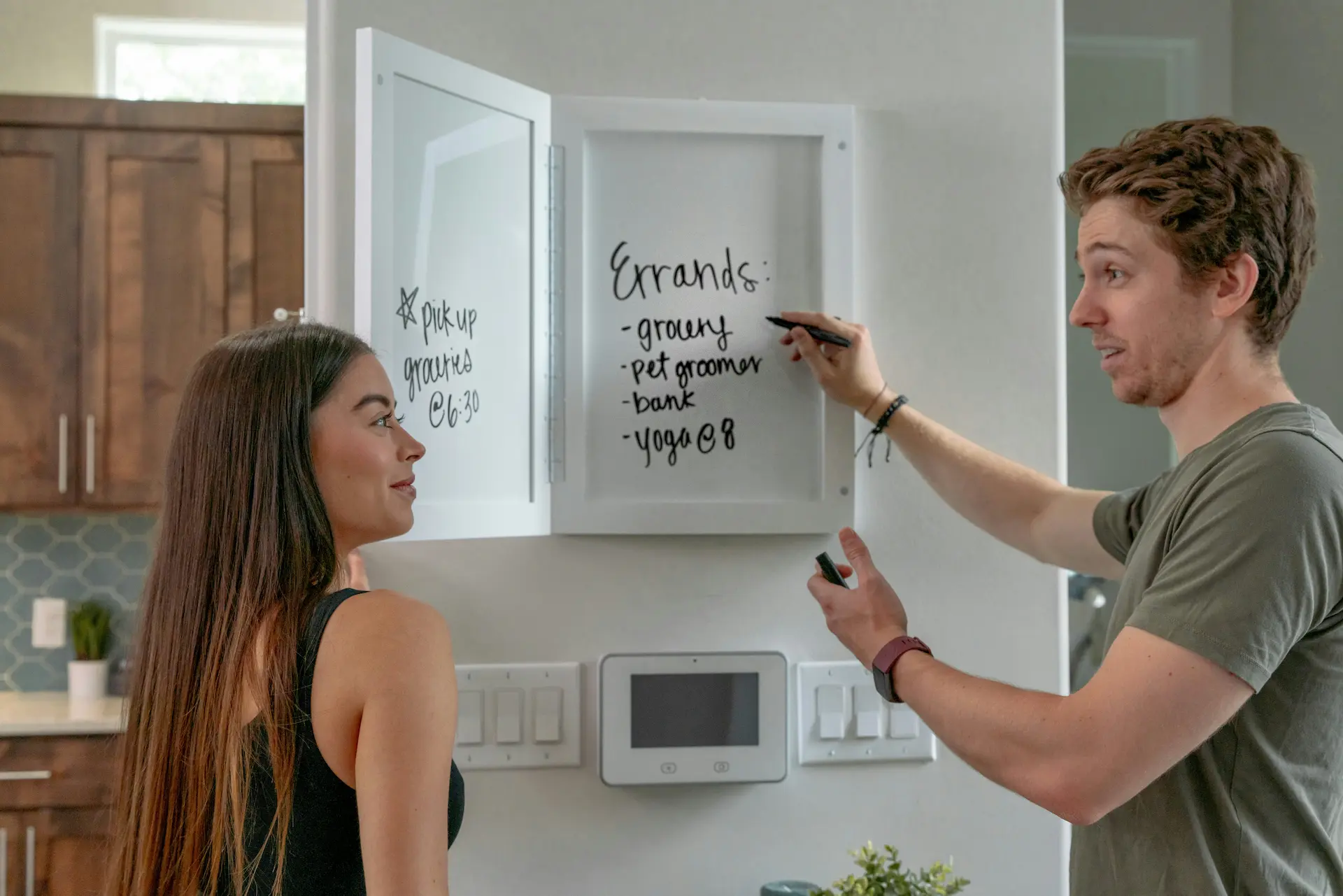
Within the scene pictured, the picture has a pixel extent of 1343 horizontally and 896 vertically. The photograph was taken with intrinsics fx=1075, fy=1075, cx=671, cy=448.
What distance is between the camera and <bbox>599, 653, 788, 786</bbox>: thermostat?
1.37 m

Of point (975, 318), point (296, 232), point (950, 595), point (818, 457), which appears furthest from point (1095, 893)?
point (296, 232)

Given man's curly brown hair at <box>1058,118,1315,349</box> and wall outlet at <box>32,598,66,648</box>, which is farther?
wall outlet at <box>32,598,66,648</box>

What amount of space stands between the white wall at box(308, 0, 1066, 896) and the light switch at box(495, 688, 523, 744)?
2.0 inches

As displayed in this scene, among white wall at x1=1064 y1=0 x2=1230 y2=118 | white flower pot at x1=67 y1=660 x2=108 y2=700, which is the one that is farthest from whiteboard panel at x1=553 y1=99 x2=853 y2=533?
white flower pot at x1=67 y1=660 x2=108 y2=700

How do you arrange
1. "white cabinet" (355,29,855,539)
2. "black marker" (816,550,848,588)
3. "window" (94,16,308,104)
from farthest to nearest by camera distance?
"window" (94,16,308,104)
"white cabinet" (355,29,855,539)
"black marker" (816,550,848,588)

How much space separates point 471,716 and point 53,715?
5.24ft

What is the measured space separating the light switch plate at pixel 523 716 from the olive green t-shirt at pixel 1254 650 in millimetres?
658

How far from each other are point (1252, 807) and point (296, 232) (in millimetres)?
2207

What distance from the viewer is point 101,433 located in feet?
8.09

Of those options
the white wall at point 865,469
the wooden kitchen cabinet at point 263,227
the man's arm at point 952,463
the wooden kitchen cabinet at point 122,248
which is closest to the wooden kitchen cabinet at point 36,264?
the wooden kitchen cabinet at point 122,248

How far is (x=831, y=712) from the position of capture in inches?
55.8

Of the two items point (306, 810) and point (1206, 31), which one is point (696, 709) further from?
point (1206, 31)

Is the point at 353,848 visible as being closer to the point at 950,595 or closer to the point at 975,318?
the point at 950,595

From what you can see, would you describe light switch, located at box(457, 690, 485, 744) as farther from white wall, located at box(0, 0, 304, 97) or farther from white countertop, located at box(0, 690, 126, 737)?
white wall, located at box(0, 0, 304, 97)
